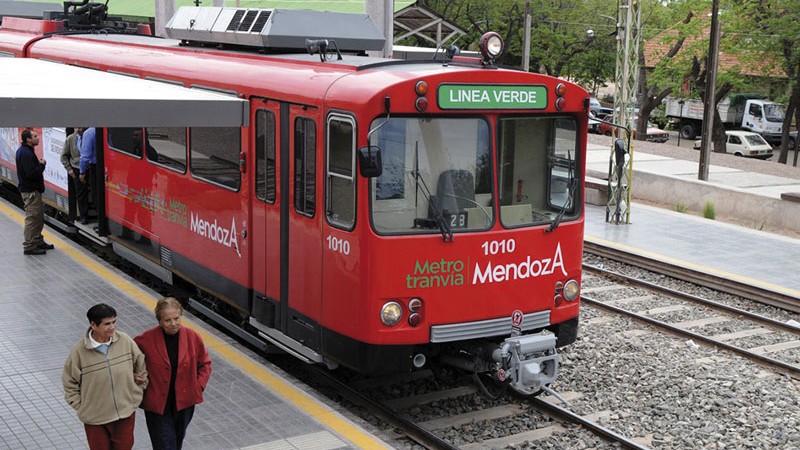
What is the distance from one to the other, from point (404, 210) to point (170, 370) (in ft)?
7.88

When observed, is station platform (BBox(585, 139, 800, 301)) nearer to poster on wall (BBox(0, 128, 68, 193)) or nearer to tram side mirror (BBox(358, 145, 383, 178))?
tram side mirror (BBox(358, 145, 383, 178))

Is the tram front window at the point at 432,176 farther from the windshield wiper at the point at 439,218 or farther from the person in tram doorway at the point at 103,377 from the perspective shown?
the person in tram doorway at the point at 103,377

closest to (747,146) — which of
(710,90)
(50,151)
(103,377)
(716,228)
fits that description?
(710,90)

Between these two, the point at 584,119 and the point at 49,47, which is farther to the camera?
the point at 49,47

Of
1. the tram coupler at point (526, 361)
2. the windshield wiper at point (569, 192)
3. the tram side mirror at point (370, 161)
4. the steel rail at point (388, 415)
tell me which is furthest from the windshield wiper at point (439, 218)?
the steel rail at point (388, 415)

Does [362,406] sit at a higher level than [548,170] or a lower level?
lower

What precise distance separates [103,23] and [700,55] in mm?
26952

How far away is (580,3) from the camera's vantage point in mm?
46844

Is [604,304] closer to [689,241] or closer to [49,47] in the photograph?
[689,241]

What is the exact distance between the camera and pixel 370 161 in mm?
7027

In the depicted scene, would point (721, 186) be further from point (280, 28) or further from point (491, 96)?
point (491, 96)

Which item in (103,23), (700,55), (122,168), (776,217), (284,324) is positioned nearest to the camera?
(284,324)

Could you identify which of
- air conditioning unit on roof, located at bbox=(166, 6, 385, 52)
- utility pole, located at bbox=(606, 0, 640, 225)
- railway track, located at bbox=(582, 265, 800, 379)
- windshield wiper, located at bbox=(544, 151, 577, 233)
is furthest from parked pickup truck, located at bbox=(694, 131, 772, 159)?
windshield wiper, located at bbox=(544, 151, 577, 233)

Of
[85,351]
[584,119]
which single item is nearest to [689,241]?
[584,119]
